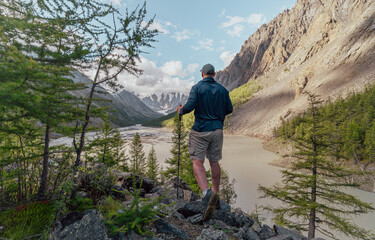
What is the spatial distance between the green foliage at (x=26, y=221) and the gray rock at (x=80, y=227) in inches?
7.0

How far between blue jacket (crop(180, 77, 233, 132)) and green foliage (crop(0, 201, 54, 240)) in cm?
264

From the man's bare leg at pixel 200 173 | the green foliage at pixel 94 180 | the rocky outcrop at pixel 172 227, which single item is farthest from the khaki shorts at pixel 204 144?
the green foliage at pixel 94 180

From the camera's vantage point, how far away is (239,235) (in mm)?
3545

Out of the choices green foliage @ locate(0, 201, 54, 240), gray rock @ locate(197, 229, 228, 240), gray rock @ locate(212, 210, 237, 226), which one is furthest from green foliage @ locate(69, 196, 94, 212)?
gray rock @ locate(212, 210, 237, 226)

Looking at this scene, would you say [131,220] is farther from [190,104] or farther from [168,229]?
[190,104]

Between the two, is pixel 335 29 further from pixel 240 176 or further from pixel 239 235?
pixel 239 235

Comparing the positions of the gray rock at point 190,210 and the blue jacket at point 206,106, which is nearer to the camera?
the blue jacket at point 206,106

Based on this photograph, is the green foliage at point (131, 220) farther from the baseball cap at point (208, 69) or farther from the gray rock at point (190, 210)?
the baseball cap at point (208, 69)

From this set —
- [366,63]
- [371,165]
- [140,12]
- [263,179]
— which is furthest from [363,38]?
[140,12]

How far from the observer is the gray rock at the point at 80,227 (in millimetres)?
2125

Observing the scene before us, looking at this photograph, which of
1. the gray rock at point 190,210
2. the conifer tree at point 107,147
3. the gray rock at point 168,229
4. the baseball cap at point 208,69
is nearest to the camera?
the gray rock at point 168,229

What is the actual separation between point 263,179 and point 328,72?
7345cm

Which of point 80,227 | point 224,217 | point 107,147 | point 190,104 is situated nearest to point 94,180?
point 80,227

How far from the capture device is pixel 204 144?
11.3ft
